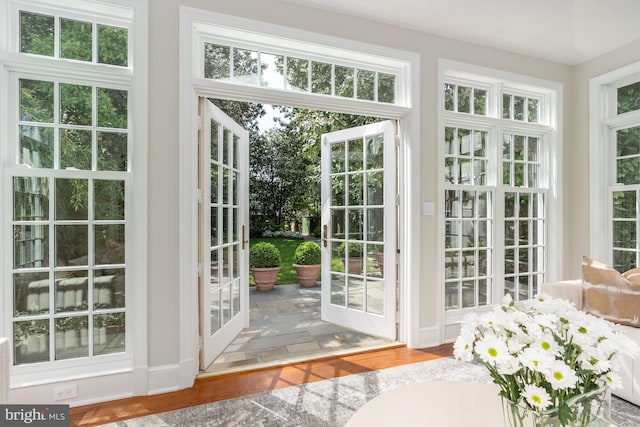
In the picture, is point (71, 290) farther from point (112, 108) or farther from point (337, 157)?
point (337, 157)

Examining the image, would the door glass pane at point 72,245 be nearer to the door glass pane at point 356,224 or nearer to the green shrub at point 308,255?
the door glass pane at point 356,224

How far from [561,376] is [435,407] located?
559 mm

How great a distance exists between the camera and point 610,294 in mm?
2215

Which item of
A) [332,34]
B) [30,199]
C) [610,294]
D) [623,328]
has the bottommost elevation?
[623,328]

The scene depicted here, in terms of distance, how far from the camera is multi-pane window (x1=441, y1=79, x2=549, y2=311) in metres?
3.19

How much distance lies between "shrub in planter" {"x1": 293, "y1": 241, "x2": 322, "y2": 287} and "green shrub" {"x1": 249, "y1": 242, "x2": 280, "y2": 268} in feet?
1.50

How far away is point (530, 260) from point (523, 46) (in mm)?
2209

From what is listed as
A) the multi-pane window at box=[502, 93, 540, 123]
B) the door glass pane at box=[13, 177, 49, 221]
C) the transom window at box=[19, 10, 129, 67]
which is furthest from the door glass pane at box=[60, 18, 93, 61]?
the multi-pane window at box=[502, 93, 540, 123]

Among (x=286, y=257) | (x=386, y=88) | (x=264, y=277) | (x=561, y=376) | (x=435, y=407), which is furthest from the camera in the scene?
(x=286, y=257)

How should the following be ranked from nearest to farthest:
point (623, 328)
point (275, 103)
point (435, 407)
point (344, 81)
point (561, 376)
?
point (561, 376) < point (435, 407) < point (623, 328) < point (275, 103) < point (344, 81)

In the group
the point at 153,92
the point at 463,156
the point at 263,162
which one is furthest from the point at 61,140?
the point at 263,162

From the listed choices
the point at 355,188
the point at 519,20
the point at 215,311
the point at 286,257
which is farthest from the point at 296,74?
the point at 286,257

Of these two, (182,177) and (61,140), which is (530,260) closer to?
(182,177)

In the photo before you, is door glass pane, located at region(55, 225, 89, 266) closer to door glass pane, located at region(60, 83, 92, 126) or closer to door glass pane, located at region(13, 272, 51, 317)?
door glass pane, located at region(13, 272, 51, 317)
